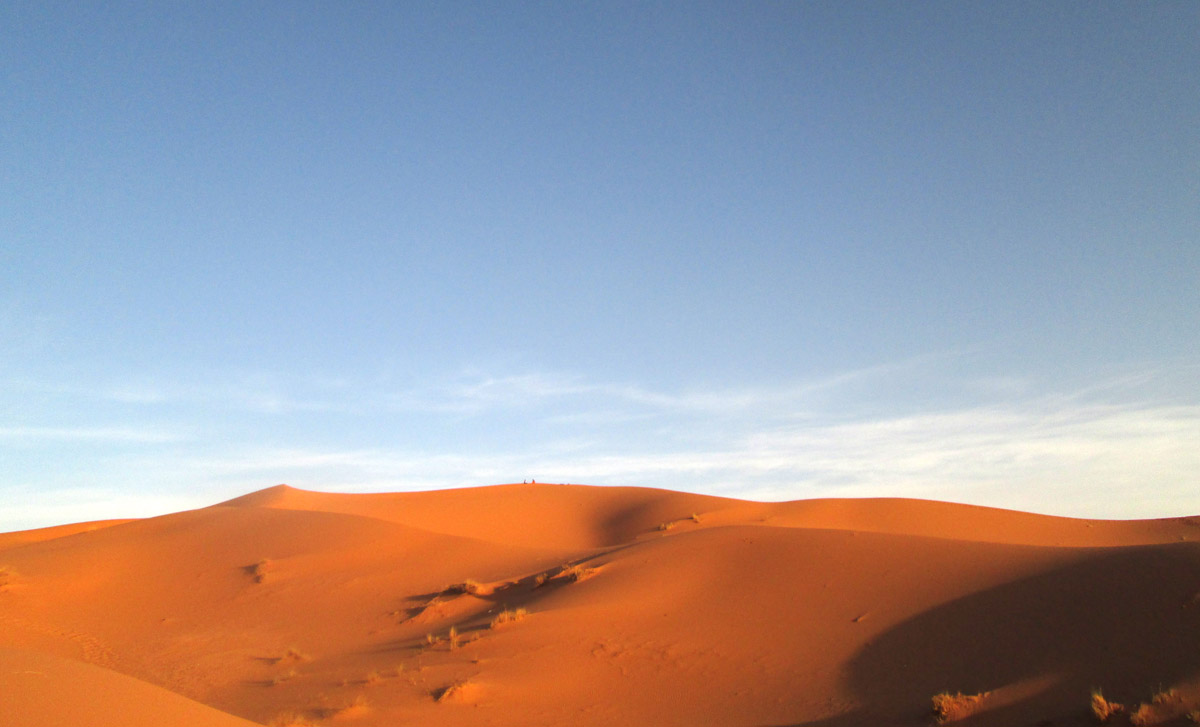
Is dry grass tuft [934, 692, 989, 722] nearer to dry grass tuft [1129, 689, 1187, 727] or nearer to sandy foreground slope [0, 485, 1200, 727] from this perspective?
sandy foreground slope [0, 485, 1200, 727]

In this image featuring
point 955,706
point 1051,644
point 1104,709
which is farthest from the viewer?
point 1051,644

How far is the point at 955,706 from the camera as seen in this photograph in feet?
33.0

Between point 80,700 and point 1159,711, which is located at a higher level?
point 80,700

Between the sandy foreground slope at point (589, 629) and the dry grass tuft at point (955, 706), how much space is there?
39 mm

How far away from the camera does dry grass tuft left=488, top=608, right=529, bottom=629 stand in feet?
→ 49.8

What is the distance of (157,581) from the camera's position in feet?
70.5

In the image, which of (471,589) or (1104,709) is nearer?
(1104,709)

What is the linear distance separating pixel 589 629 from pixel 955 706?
658 cm

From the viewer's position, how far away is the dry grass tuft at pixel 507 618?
49.8ft

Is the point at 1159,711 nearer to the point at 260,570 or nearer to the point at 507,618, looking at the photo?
the point at 507,618

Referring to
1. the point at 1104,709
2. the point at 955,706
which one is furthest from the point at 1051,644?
the point at 1104,709

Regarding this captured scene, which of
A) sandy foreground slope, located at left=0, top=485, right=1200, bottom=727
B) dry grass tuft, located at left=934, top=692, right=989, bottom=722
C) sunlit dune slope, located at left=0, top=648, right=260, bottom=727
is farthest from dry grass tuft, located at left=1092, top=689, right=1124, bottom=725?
sunlit dune slope, located at left=0, top=648, right=260, bottom=727

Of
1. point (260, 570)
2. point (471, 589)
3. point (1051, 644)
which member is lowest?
point (1051, 644)

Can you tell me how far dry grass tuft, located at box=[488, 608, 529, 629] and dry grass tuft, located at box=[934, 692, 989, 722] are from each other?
785 centimetres
